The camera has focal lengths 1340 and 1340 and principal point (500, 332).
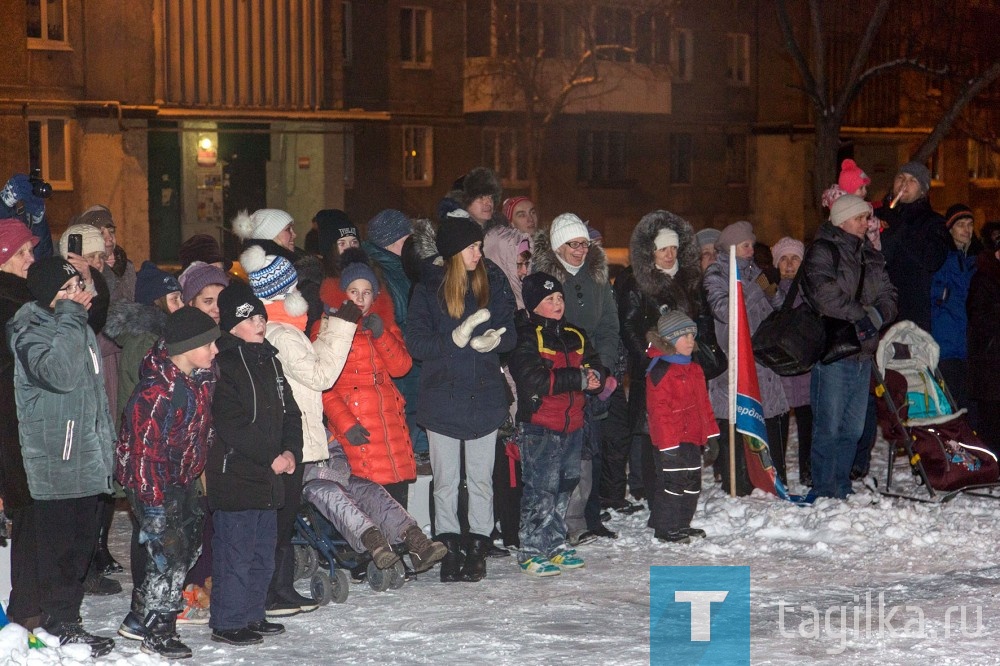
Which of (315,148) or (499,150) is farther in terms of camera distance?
(499,150)

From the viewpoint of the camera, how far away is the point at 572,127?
133 ft

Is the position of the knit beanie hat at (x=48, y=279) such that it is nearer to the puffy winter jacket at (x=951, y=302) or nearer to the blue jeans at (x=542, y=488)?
the blue jeans at (x=542, y=488)

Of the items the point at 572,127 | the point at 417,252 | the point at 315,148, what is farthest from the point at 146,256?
the point at 417,252

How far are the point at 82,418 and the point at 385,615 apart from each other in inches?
71.1

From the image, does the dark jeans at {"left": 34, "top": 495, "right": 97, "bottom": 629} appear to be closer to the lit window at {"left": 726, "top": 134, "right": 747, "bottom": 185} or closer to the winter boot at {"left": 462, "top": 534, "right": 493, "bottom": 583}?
the winter boot at {"left": 462, "top": 534, "right": 493, "bottom": 583}

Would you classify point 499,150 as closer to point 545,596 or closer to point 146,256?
point 146,256

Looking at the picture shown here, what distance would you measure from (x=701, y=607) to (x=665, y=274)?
2709 millimetres

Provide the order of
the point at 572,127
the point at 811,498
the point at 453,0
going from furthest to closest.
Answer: the point at 572,127, the point at 453,0, the point at 811,498

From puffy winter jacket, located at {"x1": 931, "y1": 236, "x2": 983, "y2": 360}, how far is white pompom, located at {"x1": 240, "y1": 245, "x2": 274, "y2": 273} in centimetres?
582

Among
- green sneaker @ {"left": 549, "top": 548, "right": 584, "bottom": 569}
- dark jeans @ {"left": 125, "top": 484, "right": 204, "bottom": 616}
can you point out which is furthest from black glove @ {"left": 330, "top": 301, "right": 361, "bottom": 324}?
green sneaker @ {"left": 549, "top": 548, "right": 584, "bottom": 569}

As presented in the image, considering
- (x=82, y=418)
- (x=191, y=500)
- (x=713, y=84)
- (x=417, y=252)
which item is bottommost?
(x=191, y=500)

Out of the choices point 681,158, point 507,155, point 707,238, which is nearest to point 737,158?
point 681,158

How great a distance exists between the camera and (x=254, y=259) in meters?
7.14

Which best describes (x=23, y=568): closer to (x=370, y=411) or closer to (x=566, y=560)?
(x=370, y=411)
